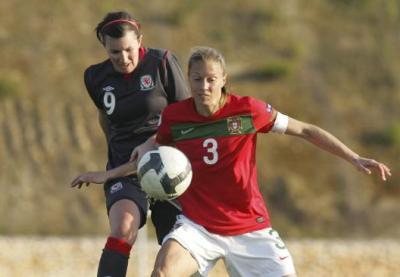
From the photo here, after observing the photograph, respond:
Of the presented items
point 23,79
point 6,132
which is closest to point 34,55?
point 23,79

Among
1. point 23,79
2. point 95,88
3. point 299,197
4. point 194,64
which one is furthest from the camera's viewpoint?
point 23,79

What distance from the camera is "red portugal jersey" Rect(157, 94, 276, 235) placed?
7219mm

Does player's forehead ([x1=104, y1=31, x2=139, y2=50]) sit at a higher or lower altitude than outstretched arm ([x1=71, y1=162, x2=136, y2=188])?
higher

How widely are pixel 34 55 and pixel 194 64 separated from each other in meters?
25.1

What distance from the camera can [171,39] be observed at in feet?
109

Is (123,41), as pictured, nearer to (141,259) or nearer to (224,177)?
(224,177)

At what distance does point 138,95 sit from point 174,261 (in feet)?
4.70

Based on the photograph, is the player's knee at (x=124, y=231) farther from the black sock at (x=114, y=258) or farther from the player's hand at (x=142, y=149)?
the player's hand at (x=142, y=149)

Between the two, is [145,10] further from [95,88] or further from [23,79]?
[95,88]

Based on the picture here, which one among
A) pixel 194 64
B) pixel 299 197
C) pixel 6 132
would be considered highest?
pixel 194 64

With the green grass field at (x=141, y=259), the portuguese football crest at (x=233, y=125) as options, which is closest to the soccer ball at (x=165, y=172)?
the portuguese football crest at (x=233, y=125)

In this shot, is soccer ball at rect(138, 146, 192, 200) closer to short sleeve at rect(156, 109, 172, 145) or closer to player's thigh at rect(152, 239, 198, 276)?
short sleeve at rect(156, 109, 172, 145)

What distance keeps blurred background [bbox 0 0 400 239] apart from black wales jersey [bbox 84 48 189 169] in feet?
56.6

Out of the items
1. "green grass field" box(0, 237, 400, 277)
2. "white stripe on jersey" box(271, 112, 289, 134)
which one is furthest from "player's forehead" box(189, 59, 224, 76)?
"green grass field" box(0, 237, 400, 277)
